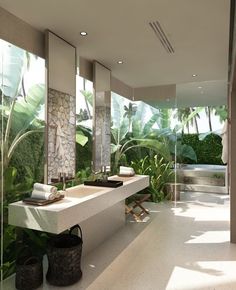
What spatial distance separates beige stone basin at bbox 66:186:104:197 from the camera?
3044mm

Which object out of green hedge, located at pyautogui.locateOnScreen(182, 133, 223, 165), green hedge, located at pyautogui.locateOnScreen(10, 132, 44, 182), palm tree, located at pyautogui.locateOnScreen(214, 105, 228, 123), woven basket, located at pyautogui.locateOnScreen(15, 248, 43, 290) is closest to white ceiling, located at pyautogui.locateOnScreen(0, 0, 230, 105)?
green hedge, located at pyautogui.locateOnScreen(10, 132, 44, 182)

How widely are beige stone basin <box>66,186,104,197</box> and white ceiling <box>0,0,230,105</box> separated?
6.58ft

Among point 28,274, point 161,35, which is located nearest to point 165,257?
point 28,274

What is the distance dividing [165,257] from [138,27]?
112 inches

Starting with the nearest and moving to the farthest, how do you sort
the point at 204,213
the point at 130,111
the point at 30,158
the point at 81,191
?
the point at 30,158
the point at 81,191
the point at 204,213
the point at 130,111

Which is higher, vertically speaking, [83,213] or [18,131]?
[18,131]

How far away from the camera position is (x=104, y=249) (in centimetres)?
333

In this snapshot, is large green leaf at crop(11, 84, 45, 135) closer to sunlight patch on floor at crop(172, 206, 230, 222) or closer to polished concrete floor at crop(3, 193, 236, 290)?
polished concrete floor at crop(3, 193, 236, 290)

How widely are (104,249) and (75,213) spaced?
117 centimetres

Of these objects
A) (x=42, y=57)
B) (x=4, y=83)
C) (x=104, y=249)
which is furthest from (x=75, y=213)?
(x=42, y=57)

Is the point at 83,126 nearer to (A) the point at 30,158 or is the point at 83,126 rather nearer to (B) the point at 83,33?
(A) the point at 30,158

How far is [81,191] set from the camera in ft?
10.7


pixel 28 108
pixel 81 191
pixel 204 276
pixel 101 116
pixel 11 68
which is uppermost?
pixel 11 68

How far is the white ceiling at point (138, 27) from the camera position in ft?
8.30
